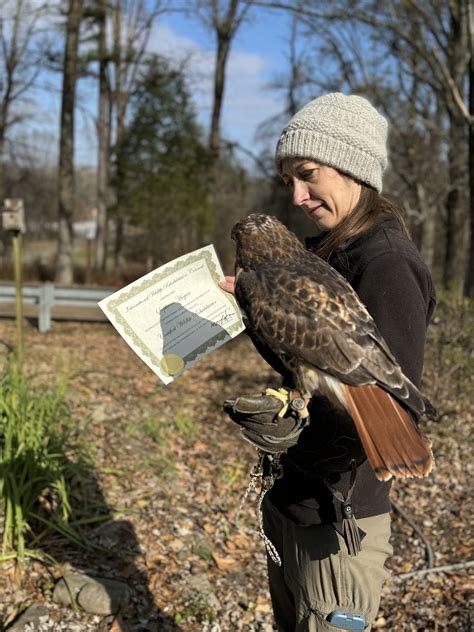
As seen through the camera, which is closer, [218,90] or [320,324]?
[320,324]

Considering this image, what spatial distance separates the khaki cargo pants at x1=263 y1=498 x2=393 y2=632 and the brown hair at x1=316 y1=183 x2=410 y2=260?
3.11ft

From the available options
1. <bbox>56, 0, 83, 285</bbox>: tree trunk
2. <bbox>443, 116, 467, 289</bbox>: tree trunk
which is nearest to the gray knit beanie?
<bbox>443, 116, 467, 289</bbox>: tree trunk

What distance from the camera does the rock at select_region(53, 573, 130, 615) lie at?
339 cm

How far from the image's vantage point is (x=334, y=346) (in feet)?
5.86

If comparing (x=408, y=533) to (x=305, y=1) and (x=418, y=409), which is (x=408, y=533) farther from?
(x=305, y=1)

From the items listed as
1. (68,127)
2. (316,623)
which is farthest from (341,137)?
(68,127)

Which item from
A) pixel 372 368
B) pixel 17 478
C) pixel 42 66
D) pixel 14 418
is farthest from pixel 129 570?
pixel 42 66

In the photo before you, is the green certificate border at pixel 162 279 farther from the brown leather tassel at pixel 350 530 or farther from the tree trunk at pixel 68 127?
the tree trunk at pixel 68 127

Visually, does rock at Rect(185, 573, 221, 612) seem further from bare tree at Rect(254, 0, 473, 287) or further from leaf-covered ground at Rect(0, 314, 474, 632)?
bare tree at Rect(254, 0, 473, 287)

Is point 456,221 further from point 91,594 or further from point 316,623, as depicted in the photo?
point 316,623

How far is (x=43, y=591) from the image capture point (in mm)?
3484

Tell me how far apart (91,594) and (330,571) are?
2.03 meters

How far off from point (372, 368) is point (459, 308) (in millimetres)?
5114

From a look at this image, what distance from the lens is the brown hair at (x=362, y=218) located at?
1.88 m
